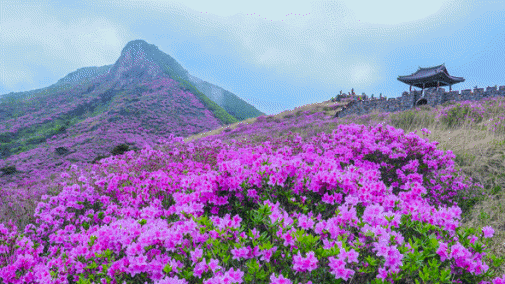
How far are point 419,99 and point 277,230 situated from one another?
82.2 ft

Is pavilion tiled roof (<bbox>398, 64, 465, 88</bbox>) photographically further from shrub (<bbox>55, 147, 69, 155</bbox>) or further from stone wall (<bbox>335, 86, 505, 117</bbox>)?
shrub (<bbox>55, 147, 69, 155</bbox>)

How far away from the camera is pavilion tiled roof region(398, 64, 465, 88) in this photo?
98.2 feet

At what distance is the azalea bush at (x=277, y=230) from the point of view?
6.41 ft

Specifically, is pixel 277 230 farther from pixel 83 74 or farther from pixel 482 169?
pixel 83 74

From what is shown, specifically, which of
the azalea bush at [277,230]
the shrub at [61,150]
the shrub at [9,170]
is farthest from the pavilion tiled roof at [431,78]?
the shrub at [9,170]

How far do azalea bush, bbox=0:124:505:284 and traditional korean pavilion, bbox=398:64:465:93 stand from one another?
3197cm

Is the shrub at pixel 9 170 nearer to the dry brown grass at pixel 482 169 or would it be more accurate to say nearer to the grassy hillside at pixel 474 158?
the grassy hillside at pixel 474 158

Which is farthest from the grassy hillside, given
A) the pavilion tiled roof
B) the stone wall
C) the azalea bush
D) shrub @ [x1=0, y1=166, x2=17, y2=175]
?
the pavilion tiled roof

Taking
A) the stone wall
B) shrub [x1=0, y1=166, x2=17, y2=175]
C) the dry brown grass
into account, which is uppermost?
the stone wall

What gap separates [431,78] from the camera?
3020 cm

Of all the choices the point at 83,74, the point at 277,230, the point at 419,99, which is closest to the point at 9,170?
the point at 277,230

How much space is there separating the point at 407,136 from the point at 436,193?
1.27 meters

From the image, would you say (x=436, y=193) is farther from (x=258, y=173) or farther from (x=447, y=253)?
(x=258, y=173)

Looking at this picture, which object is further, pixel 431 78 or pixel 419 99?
pixel 431 78
